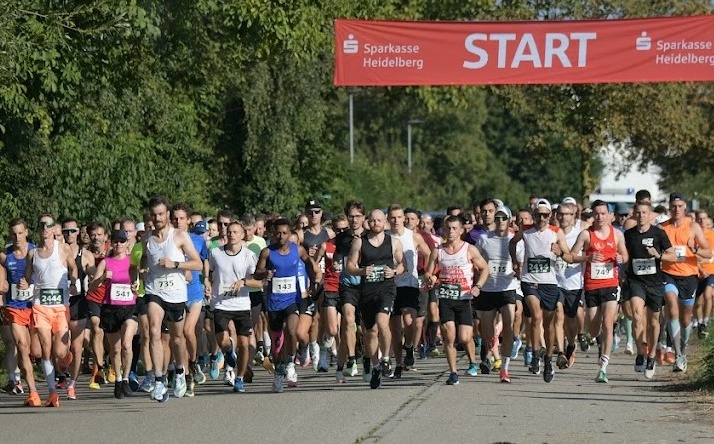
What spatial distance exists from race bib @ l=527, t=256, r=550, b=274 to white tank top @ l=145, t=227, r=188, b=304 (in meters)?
4.28

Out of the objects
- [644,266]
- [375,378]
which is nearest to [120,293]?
[375,378]

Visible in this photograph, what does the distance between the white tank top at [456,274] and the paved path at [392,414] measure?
97 centimetres

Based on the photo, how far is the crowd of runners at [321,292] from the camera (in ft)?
50.8

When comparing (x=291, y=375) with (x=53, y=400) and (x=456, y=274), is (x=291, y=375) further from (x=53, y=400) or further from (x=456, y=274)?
(x=53, y=400)

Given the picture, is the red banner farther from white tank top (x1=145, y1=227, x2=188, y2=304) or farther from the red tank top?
white tank top (x1=145, y1=227, x2=188, y2=304)

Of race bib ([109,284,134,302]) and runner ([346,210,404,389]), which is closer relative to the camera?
race bib ([109,284,134,302])

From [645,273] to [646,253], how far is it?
0.23 metres

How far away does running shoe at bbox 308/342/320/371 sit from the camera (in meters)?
19.4

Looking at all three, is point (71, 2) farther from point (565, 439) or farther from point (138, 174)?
point (565, 439)

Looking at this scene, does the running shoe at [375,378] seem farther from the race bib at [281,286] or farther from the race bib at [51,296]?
the race bib at [51,296]

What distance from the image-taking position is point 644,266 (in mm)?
17484

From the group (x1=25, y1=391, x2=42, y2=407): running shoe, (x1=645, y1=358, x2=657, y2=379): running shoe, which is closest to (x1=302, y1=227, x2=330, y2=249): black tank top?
(x1=645, y1=358, x2=657, y2=379): running shoe

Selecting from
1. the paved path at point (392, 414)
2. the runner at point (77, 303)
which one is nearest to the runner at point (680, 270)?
the paved path at point (392, 414)

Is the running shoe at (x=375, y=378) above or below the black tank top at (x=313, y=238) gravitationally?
below
